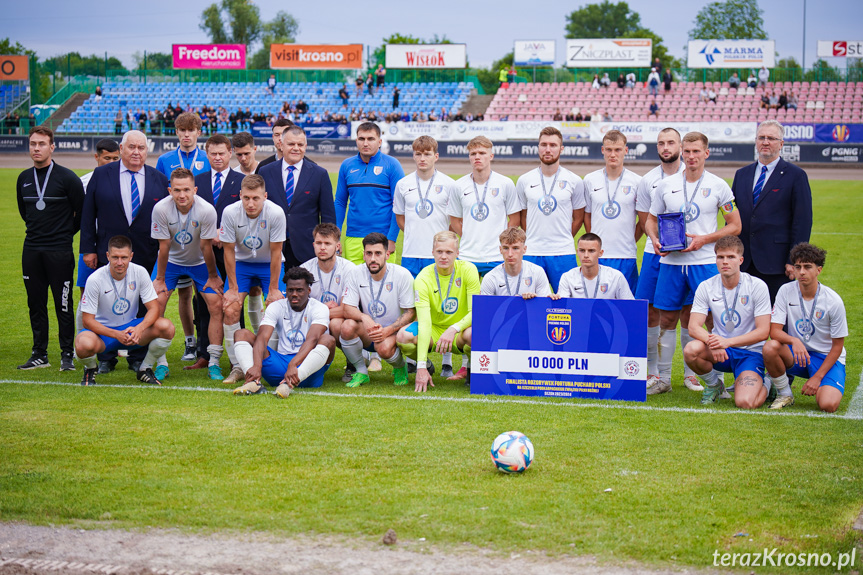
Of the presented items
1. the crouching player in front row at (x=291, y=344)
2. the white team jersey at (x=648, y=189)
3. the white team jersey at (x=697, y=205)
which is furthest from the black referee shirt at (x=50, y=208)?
the white team jersey at (x=697, y=205)

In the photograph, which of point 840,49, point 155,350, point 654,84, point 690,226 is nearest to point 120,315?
point 155,350

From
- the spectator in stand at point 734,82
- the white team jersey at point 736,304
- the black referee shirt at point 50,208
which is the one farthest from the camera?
the spectator in stand at point 734,82

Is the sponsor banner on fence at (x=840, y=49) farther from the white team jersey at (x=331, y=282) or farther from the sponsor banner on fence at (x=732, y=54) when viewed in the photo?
the white team jersey at (x=331, y=282)

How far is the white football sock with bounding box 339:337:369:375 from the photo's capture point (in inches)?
315

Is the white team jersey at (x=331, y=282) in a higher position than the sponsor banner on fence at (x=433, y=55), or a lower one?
lower

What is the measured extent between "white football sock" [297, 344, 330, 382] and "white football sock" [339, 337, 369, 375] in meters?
0.42

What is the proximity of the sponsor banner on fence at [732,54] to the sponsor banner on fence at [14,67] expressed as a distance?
152 feet

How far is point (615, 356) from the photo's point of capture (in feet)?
24.1

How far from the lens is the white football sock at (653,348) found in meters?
8.05

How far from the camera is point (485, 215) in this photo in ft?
27.9

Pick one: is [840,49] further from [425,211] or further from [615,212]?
[425,211]

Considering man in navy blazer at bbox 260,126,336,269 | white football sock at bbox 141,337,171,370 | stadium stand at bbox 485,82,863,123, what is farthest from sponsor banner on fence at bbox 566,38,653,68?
white football sock at bbox 141,337,171,370

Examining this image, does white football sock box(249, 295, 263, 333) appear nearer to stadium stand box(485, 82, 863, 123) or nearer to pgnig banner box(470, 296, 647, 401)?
pgnig banner box(470, 296, 647, 401)

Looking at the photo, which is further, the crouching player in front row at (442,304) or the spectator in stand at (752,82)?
the spectator in stand at (752,82)
